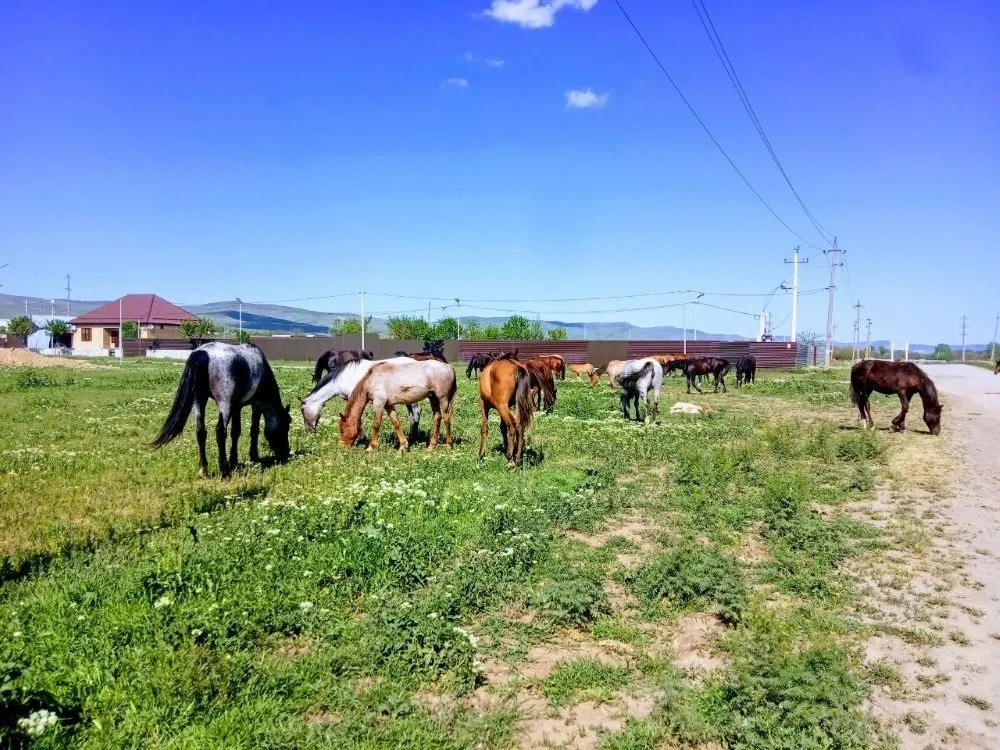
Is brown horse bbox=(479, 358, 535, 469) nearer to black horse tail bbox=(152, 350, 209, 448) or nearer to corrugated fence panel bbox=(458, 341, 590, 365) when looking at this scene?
black horse tail bbox=(152, 350, 209, 448)

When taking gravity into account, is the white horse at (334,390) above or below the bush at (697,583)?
above

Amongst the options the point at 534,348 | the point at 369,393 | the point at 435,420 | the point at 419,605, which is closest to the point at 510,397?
the point at 435,420

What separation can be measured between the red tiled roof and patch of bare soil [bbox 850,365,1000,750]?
80.1 meters

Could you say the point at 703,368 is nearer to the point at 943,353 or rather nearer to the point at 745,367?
the point at 745,367

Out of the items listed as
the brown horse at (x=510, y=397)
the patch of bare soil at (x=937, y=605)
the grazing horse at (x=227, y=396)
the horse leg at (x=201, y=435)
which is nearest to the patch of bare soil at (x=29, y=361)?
the grazing horse at (x=227, y=396)

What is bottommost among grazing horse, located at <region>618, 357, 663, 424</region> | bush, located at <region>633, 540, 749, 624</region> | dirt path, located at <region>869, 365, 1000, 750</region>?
dirt path, located at <region>869, 365, 1000, 750</region>

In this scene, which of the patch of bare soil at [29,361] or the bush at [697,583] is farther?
the patch of bare soil at [29,361]

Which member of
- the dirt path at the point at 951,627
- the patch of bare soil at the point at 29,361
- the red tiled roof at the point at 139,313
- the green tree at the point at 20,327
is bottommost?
the dirt path at the point at 951,627

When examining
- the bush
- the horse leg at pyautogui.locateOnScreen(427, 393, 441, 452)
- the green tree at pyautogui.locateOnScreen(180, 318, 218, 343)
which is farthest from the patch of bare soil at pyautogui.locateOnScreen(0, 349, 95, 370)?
the bush

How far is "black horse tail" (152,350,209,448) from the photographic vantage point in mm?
9680

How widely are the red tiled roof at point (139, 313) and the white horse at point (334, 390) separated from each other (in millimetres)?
70669

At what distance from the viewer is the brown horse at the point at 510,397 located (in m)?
11.3

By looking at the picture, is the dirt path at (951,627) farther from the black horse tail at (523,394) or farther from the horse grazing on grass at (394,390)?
the horse grazing on grass at (394,390)

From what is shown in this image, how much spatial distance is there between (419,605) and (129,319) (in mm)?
82813
